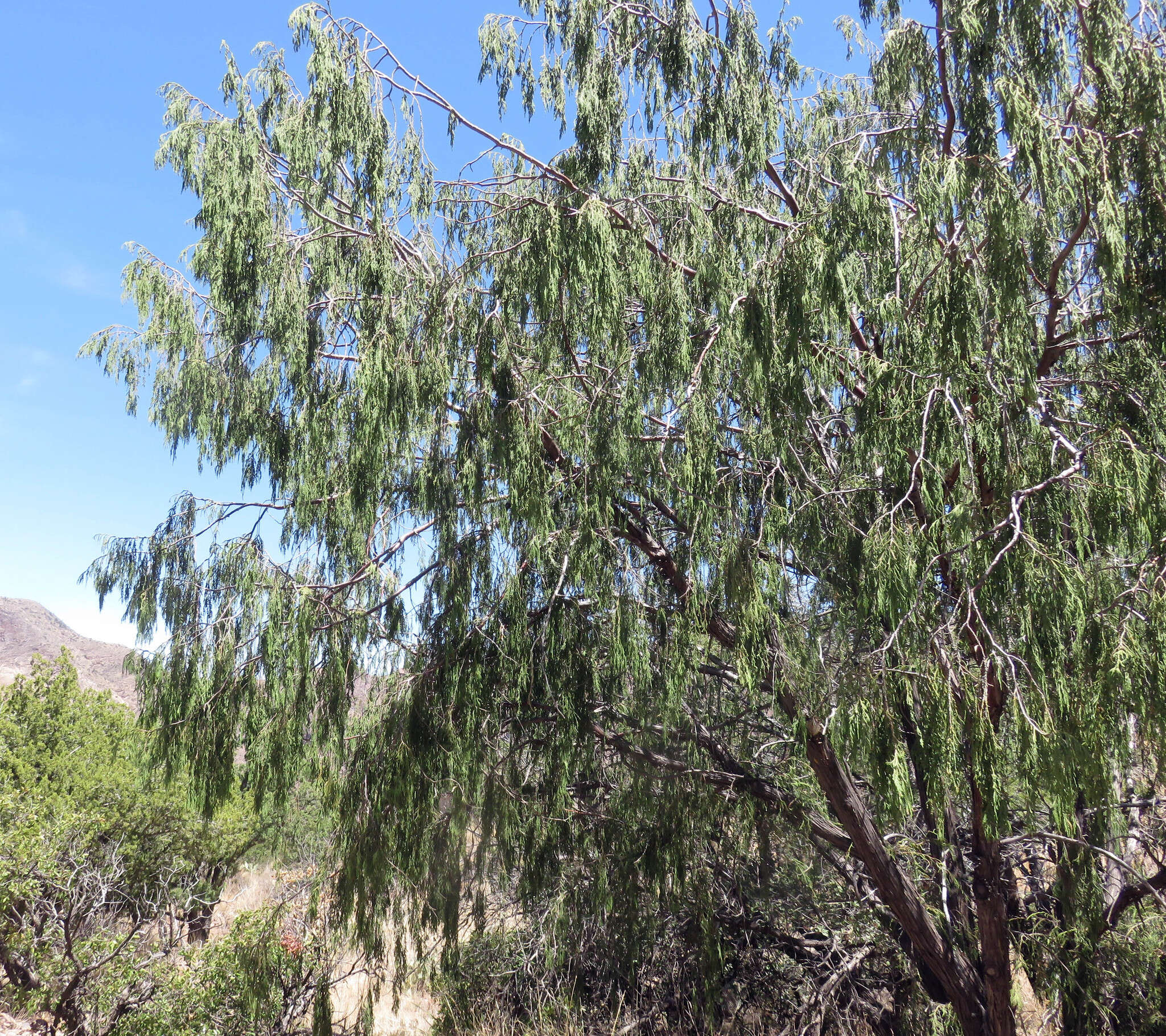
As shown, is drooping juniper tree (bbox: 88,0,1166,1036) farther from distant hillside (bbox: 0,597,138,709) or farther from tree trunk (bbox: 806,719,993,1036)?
distant hillside (bbox: 0,597,138,709)

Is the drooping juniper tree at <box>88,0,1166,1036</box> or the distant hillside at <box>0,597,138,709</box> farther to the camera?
the distant hillside at <box>0,597,138,709</box>

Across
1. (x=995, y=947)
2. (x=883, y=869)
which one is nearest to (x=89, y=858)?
(x=883, y=869)

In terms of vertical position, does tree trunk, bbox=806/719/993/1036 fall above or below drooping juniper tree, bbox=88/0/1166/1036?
below

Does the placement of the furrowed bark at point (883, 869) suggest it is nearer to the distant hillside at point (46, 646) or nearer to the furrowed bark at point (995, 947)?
the furrowed bark at point (995, 947)

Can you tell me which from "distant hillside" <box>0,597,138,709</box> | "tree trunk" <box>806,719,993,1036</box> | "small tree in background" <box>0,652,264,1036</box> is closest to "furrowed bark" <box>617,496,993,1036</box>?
"tree trunk" <box>806,719,993,1036</box>

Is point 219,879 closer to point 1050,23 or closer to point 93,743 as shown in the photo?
point 93,743

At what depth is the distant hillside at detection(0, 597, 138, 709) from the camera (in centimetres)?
3484

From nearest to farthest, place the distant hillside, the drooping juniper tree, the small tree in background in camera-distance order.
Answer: the drooping juniper tree → the small tree in background → the distant hillside

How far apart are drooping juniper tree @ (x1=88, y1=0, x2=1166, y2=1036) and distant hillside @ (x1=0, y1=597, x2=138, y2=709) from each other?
30209 millimetres

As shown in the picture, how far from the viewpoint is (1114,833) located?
4.56 m

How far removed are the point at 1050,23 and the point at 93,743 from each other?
38.4 ft

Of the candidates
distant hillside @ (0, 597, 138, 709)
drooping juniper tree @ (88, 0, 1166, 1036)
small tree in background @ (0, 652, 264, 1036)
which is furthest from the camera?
distant hillside @ (0, 597, 138, 709)

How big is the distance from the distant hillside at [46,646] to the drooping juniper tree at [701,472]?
3021 cm

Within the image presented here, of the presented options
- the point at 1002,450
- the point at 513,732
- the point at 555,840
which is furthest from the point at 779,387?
the point at 555,840
